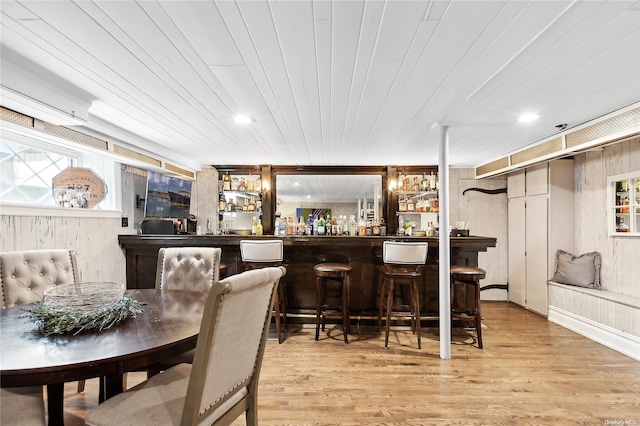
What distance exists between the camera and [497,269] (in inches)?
207

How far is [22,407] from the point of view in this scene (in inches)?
50.8

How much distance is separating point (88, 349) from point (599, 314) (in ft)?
15.3

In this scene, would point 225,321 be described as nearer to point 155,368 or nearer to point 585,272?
point 155,368

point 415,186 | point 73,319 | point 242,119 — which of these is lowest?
point 73,319

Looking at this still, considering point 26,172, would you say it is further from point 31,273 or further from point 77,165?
point 31,273

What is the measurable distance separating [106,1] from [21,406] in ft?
5.84

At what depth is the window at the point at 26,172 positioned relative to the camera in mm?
2609

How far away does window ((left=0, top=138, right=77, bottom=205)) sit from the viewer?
261 cm

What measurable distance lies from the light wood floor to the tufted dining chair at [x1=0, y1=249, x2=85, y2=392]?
33.5 inches

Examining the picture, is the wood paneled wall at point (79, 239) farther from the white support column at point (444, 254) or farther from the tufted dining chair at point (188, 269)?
the white support column at point (444, 254)

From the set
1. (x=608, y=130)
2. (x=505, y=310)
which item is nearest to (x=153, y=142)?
Answer: (x=608, y=130)

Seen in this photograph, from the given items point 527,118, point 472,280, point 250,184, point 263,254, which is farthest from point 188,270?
point 527,118

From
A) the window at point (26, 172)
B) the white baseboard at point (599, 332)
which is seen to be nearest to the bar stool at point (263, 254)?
the window at point (26, 172)

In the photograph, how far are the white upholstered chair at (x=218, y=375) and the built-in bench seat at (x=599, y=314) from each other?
376 centimetres
